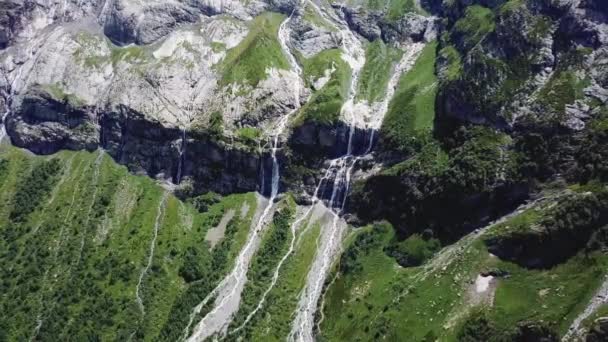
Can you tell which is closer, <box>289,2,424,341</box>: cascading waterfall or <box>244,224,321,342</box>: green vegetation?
<box>244,224,321,342</box>: green vegetation

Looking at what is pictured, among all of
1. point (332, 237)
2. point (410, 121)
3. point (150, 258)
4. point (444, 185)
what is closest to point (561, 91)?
point (444, 185)

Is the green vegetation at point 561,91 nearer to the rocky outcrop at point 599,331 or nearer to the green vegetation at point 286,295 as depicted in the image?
the rocky outcrop at point 599,331

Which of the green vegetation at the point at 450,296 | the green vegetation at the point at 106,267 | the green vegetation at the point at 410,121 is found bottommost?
the green vegetation at the point at 106,267

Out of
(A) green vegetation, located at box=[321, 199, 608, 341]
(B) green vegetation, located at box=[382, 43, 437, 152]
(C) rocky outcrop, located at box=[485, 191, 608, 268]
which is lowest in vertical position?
(A) green vegetation, located at box=[321, 199, 608, 341]

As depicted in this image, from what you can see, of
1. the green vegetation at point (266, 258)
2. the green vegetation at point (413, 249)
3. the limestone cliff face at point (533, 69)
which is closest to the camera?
the limestone cliff face at point (533, 69)

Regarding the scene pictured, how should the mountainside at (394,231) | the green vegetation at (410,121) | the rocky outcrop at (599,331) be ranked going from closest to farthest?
the rocky outcrop at (599,331)
the mountainside at (394,231)
the green vegetation at (410,121)

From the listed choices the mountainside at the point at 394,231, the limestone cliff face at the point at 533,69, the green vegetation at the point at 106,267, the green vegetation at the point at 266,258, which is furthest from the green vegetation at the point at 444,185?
the green vegetation at the point at 106,267

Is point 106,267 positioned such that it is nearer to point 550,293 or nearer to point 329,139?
point 329,139

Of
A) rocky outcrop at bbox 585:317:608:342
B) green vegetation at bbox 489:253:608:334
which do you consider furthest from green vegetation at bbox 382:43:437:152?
rocky outcrop at bbox 585:317:608:342

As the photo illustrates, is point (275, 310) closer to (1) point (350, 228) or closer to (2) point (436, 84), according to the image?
(1) point (350, 228)

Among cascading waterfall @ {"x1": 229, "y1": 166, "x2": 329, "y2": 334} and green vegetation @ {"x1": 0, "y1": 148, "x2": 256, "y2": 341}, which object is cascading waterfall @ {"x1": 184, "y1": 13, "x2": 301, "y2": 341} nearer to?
green vegetation @ {"x1": 0, "y1": 148, "x2": 256, "y2": 341}
